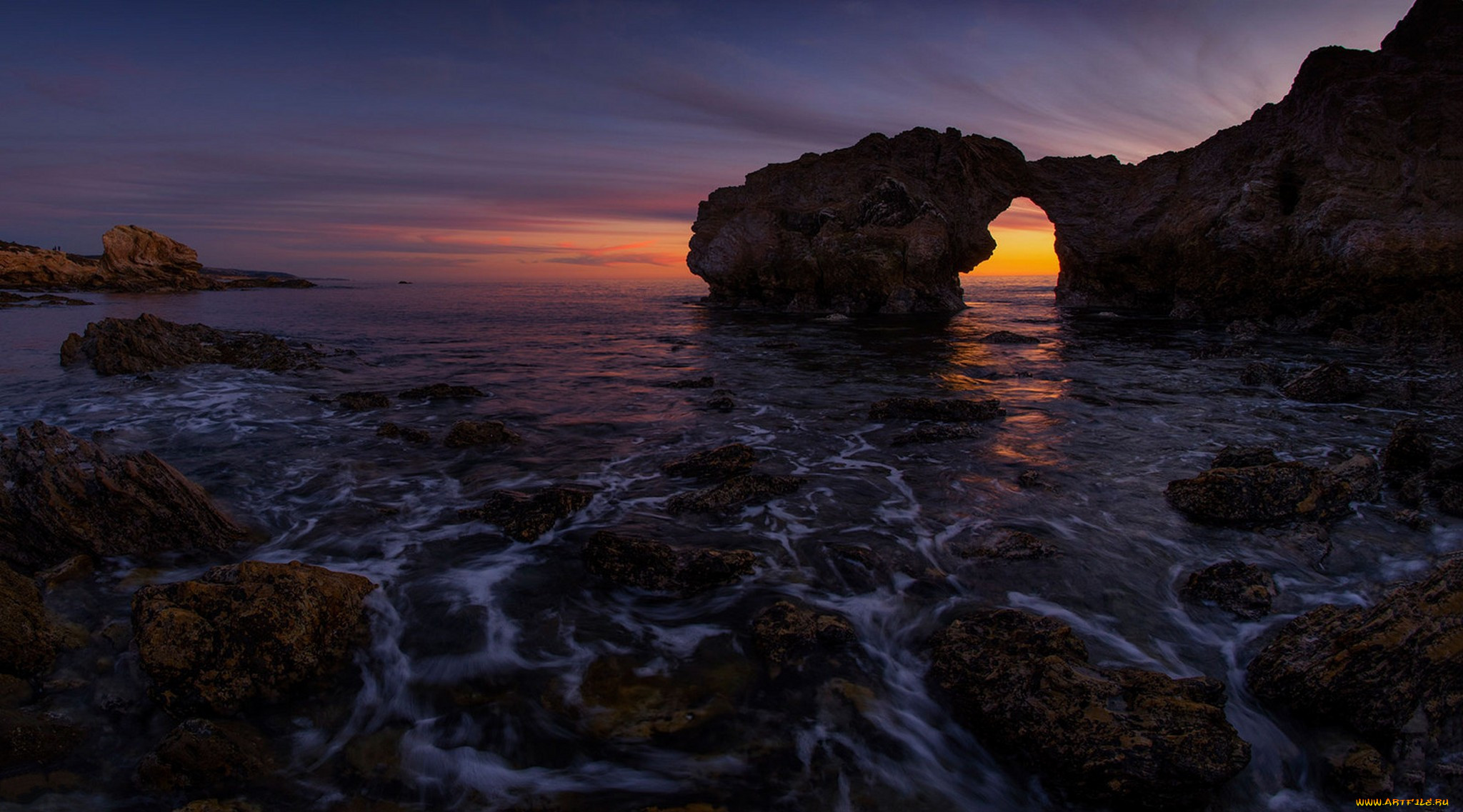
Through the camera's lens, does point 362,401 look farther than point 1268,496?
Yes

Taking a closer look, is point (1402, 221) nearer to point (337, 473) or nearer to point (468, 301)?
point (337, 473)

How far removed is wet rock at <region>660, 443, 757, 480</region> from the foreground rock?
15.9 feet

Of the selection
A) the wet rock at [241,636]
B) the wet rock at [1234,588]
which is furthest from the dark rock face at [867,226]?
the wet rock at [241,636]

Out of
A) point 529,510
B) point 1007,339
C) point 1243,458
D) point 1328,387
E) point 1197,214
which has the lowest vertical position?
point 529,510

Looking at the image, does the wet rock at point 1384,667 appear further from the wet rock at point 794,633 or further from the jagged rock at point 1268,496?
the wet rock at point 794,633

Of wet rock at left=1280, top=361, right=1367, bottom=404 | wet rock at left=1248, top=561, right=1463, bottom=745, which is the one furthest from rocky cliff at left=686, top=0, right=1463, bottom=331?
wet rock at left=1248, top=561, right=1463, bottom=745

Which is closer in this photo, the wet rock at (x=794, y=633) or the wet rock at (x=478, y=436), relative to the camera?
the wet rock at (x=794, y=633)

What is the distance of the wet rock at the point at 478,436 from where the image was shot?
10617 millimetres

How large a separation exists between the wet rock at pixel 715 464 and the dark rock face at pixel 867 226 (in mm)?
32077

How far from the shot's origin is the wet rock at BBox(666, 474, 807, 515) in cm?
785

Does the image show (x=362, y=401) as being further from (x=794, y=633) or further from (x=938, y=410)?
(x=938, y=410)

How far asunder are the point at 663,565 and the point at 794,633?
1648 mm

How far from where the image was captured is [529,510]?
298 inches

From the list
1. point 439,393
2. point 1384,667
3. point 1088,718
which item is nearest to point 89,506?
point 439,393
